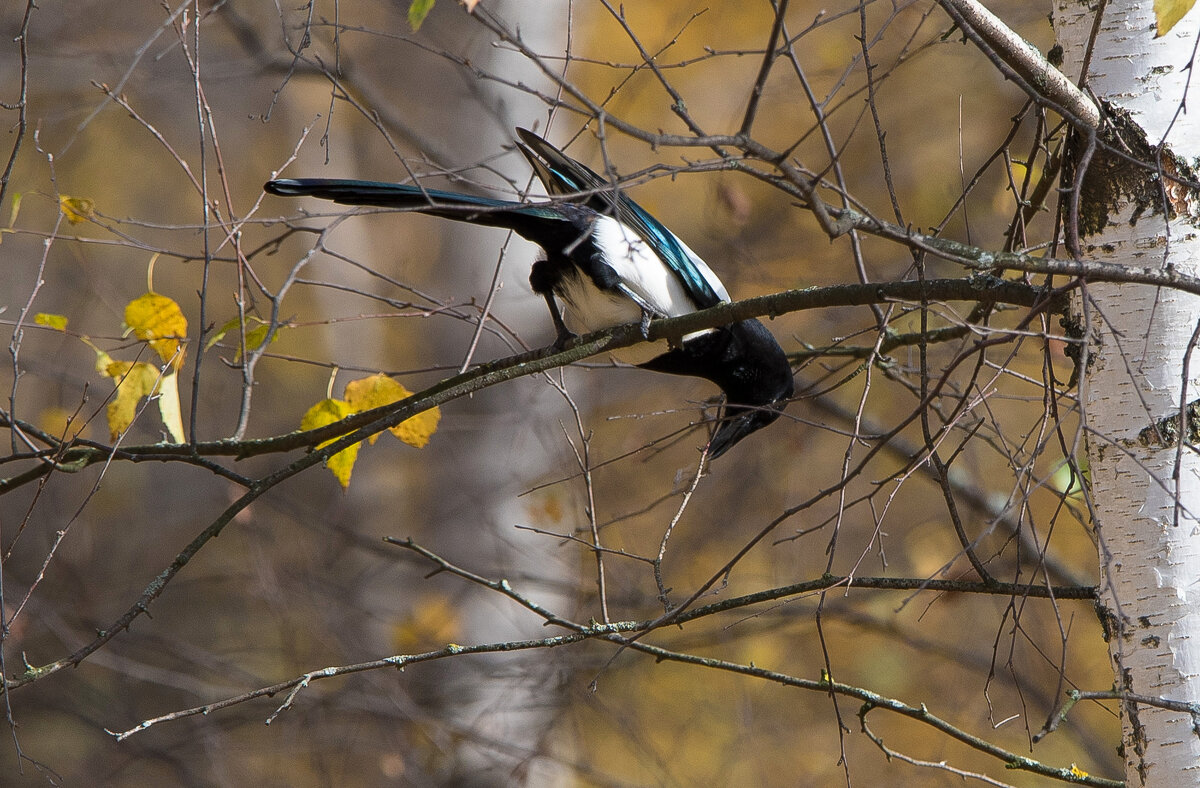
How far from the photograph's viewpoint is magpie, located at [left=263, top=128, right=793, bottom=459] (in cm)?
252

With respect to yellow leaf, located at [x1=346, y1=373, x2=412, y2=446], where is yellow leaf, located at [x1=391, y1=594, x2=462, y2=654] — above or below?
above

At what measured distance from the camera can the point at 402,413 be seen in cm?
175

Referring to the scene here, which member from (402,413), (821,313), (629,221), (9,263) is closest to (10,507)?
(9,263)

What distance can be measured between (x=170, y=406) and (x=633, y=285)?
1.16 metres

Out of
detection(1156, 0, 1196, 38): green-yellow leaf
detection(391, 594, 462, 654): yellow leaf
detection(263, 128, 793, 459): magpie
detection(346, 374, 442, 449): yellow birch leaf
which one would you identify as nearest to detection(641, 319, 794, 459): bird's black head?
detection(263, 128, 793, 459): magpie

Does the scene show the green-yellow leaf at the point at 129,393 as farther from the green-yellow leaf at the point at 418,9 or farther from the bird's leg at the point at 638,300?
the bird's leg at the point at 638,300

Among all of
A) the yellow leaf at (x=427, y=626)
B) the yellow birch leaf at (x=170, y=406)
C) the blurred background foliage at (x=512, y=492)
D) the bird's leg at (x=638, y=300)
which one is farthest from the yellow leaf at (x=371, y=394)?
the yellow leaf at (x=427, y=626)

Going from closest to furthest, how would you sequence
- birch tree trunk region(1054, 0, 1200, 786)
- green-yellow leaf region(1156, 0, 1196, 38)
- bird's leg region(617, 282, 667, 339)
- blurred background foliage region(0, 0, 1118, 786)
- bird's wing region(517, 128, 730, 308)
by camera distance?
1. green-yellow leaf region(1156, 0, 1196, 38)
2. birch tree trunk region(1054, 0, 1200, 786)
3. bird's wing region(517, 128, 730, 308)
4. bird's leg region(617, 282, 667, 339)
5. blurred background foliage region(0, 0, 1118, 786)

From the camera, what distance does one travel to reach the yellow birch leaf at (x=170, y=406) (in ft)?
6.44

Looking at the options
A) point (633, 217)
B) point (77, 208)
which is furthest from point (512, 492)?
point (77, 208)

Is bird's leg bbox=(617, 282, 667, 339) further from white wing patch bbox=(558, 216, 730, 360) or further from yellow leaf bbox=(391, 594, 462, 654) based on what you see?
yellow leaf bbox=(391, 594, 462, 654)

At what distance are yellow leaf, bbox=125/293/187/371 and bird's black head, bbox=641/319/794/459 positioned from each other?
48.4 inches

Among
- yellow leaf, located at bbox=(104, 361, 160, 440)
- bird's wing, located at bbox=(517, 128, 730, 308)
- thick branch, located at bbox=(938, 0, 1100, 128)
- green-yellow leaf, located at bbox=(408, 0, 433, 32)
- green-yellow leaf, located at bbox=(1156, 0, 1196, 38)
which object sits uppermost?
bird's wing, located at bbox=(517, 128, 730, 308)

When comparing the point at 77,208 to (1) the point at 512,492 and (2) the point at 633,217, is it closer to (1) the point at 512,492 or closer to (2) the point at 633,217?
(2) the point at 633,217
